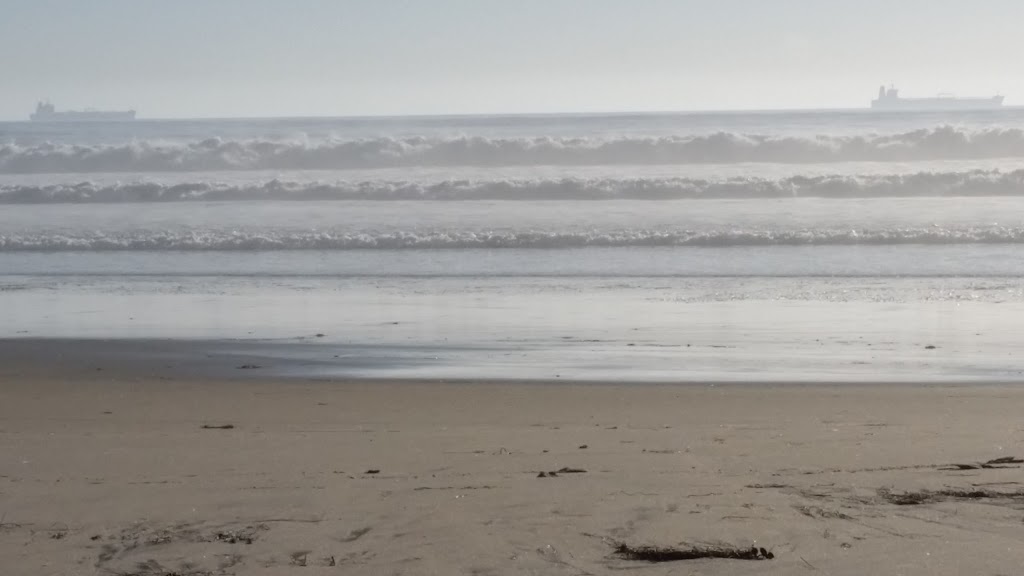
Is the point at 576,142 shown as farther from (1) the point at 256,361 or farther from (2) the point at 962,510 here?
(2) the point at 962,510

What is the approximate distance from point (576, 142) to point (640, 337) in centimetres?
3317

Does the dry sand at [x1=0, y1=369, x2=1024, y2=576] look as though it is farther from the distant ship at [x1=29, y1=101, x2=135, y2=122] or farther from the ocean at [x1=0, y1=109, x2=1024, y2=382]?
the distant ship at [x1=29, y1=101, x2=135, y2=122]

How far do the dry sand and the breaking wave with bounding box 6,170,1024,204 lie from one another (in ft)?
73.3

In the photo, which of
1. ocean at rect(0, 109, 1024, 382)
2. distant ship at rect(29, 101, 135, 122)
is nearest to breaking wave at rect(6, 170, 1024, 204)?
ocean at rect(0, 109, 1024, 382)

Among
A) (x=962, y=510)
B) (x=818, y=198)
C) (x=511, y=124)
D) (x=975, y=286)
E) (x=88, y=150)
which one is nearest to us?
(x=962, y=510)

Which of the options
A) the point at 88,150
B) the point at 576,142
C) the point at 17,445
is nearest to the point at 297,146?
the point at 88,150

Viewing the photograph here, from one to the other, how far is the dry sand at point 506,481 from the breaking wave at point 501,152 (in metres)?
34.3

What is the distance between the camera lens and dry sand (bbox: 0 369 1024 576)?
4.07m

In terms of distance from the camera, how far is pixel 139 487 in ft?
16.5

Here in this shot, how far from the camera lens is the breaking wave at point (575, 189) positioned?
29547 mm

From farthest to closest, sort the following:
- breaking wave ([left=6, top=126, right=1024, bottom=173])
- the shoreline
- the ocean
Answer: breaking wave ([left=6, top=126, right=1024, bottom=173])
the ocean
the shoreline

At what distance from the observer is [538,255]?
727 inches

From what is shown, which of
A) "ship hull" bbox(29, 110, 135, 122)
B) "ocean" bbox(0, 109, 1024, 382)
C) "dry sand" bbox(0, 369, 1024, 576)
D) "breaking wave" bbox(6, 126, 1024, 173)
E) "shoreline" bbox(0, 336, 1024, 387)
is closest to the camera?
"dry sand" bbox(0, 369, 1024, 576)

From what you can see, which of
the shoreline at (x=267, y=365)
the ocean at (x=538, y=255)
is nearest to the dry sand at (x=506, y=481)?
the shoreline at (x=267, y=365)
